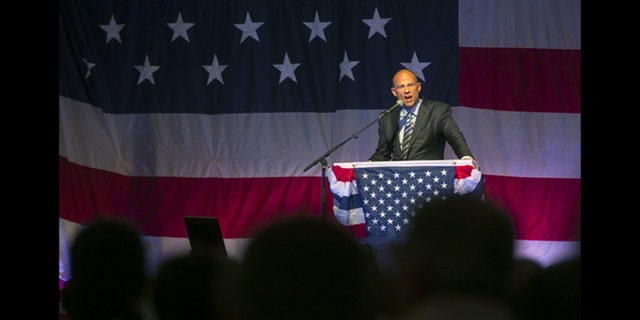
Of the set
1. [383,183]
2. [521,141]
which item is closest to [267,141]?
[521,141]

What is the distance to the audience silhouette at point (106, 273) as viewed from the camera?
1.36 feet

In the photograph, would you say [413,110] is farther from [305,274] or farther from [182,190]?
[305,274]

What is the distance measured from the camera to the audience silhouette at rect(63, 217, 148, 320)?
1.36ft

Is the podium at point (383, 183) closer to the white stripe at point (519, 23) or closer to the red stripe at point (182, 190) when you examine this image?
the red stripe at point (182, 190)

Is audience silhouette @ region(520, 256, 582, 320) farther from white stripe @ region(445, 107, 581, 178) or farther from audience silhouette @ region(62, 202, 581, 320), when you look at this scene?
white stripe @ region(445, 107, 581, 178)

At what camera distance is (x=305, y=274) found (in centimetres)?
37

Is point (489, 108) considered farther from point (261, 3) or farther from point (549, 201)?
point (261, 3)

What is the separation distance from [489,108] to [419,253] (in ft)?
13.1

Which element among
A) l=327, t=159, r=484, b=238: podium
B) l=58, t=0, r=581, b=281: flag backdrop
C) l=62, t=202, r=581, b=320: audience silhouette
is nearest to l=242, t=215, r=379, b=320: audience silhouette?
l=62, t=202, r=581, b=320: audience silhouette

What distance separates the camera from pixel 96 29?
15.0 feet

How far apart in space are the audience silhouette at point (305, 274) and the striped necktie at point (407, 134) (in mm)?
3068

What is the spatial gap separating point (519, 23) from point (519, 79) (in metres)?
0.35
